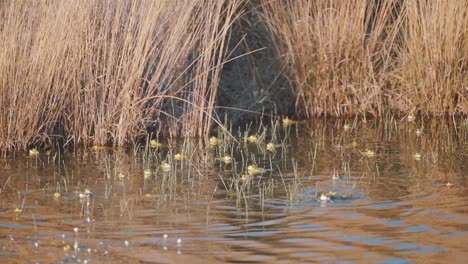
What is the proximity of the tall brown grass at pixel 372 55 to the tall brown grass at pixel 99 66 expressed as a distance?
5.09 feet

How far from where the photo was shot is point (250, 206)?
7535 millimetres

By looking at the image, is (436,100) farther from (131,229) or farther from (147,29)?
(131,229)

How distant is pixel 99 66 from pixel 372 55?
3.36m

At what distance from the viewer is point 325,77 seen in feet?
38.3

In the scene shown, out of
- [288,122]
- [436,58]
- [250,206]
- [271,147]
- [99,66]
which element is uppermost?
[436,58]

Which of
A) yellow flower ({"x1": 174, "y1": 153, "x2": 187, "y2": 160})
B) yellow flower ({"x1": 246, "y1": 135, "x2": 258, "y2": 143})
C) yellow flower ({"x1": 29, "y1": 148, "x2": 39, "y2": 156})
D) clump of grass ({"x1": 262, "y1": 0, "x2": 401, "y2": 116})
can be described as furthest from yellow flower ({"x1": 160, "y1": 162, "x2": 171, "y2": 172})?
clump of grass ({"x1": 262, "y1": 0, "x2": 401, "y2": 116})

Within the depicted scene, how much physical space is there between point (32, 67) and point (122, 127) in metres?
1.12

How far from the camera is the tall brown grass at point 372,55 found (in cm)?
1128

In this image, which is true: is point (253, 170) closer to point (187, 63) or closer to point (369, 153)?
point (369, 153)

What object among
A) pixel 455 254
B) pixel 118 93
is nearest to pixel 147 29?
pixel 118 93

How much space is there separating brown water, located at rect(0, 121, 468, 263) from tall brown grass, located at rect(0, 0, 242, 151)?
48cm

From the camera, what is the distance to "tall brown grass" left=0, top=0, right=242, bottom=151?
31.6 ft

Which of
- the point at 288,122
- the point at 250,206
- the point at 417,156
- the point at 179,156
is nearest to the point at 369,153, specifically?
the point at 417,156

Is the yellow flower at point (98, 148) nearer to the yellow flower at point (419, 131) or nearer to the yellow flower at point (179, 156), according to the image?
the yellow flower at point (179, 156)
